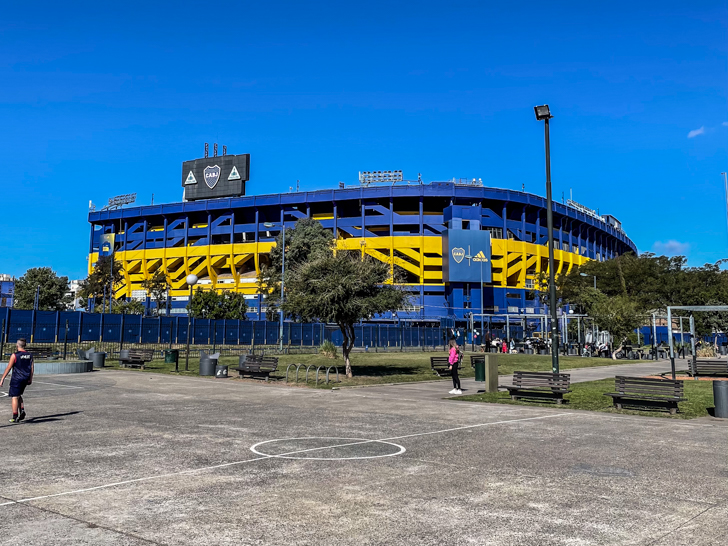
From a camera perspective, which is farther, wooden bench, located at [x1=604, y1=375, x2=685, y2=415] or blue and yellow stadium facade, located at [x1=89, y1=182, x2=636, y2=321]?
blue and yellow stadium facade, located at [x1=89, y1=182, x2=636, y2=321]

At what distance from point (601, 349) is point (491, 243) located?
1784 inches

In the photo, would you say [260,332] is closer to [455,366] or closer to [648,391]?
[455,366]

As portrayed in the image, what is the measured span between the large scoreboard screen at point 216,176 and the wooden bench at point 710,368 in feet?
290

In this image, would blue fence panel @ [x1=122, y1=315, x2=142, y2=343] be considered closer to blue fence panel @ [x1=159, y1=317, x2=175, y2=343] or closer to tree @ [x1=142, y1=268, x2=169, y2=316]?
blue fence panel @ [x1=159, y1=317, x2=175, y2=343]

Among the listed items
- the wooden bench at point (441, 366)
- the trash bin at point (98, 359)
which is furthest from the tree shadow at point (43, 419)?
the trash bin at point (98, 359)

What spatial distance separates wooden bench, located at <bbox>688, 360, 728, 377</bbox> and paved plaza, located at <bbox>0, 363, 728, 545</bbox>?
48.0ft

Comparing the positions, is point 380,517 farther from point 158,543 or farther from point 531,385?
point 531,385

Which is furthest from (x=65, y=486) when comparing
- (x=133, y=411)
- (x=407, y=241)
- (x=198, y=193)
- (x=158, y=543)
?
(x=198, y=193)

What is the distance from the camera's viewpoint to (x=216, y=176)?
108562mm

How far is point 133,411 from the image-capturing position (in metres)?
14.0

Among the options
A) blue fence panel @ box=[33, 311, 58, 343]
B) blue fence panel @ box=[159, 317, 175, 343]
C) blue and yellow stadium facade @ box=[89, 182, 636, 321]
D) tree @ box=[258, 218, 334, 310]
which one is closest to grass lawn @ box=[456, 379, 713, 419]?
blue fence panel @ box=[159, 317, 175, 343]

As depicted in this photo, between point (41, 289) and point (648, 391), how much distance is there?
10734 cm

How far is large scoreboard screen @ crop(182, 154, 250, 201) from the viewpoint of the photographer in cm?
10675

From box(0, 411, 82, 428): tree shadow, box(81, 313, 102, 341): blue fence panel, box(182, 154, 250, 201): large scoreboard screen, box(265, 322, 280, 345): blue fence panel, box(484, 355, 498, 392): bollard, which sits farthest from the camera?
box(182, 154, 250, 201): large scoreboard screen
